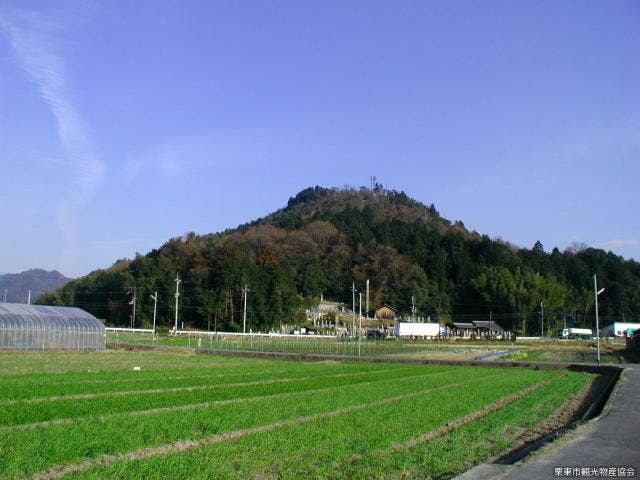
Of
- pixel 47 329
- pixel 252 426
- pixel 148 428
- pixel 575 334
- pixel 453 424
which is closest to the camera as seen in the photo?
pixel 148 428

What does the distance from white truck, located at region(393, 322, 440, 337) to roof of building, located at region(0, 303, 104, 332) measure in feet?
176

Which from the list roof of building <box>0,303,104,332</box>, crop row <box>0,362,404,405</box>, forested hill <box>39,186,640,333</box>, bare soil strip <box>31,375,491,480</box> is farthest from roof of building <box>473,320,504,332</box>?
bare soil strip <box>31,375,491,480</box>

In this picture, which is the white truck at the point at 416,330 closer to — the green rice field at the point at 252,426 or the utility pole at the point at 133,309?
the utility pole at the point at 133,309

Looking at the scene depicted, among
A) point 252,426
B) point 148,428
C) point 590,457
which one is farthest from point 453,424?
point 148,428

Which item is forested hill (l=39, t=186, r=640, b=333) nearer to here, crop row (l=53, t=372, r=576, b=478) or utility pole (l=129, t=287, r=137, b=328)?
utility pole (l=129, t=287, r=137, b=328)

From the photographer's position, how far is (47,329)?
4253 centimetres

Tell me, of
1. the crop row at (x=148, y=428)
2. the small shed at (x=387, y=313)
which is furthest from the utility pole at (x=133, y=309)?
the crop row at (x=148, y=428)

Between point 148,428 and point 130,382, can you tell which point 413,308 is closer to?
point 130,382

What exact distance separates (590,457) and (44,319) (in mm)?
40710

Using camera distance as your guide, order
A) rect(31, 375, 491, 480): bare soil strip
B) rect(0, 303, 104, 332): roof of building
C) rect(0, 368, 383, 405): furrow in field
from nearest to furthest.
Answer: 1. rect(31, 375, 491, 480): bare soil strip
2. rect(0, 368, 383, 405): furrow in field
3. rect(0, 303, 104, 332): roof of building

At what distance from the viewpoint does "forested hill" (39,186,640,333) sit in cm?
9319

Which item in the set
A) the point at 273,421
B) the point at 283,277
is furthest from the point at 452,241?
the point at 273,421

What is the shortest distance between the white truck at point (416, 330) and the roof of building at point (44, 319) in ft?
176

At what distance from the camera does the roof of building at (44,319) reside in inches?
1607
